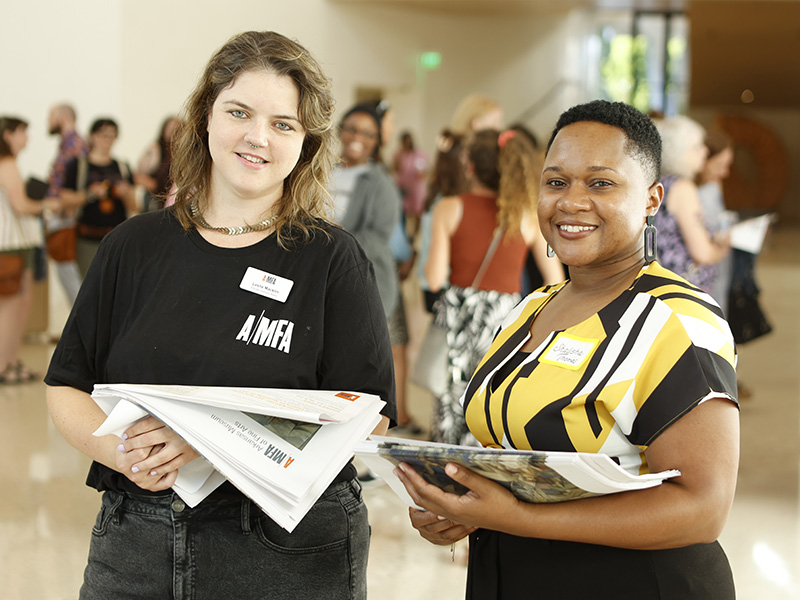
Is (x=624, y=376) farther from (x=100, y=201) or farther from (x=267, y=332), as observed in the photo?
(x=100, y=201)

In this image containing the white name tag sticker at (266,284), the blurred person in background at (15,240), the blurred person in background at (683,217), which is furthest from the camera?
the blurred person in background at (15,240)

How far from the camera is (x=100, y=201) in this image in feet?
23.4

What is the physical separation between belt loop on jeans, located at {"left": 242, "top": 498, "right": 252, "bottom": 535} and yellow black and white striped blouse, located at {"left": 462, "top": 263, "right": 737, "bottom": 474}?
46 cm

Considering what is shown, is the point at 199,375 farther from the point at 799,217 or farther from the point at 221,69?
the point at 799,217

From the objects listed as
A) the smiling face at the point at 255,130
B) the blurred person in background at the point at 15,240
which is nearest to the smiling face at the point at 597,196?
the smiling face at the point at 255,130

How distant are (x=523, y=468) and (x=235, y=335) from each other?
628mm

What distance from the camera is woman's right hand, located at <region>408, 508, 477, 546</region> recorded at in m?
1.53

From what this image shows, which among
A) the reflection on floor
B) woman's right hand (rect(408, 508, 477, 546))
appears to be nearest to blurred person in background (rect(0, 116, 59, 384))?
the reflection on floor

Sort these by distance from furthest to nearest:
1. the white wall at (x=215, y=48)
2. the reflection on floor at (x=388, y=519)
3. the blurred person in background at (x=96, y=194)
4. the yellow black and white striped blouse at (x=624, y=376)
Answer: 1. the white wall at (x=215, y=48)
2. the blurred person in background at (x=96, y=194)
3. the reflection on floor at (x=388, y=519)
4. the yellow black and white striped blouse at (x=624, y=376)

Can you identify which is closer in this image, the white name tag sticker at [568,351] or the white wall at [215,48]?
the white name tag sticker at [568,351]

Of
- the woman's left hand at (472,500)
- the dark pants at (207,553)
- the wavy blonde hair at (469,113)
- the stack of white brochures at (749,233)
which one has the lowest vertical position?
the dark pants at (207,553)

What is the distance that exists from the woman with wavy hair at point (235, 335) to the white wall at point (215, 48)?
4873 mm

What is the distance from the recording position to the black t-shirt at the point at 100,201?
7145 millimetres

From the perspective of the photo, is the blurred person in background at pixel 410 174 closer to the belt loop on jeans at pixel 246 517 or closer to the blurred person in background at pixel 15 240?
the blurred person in background at pixel 15 240
